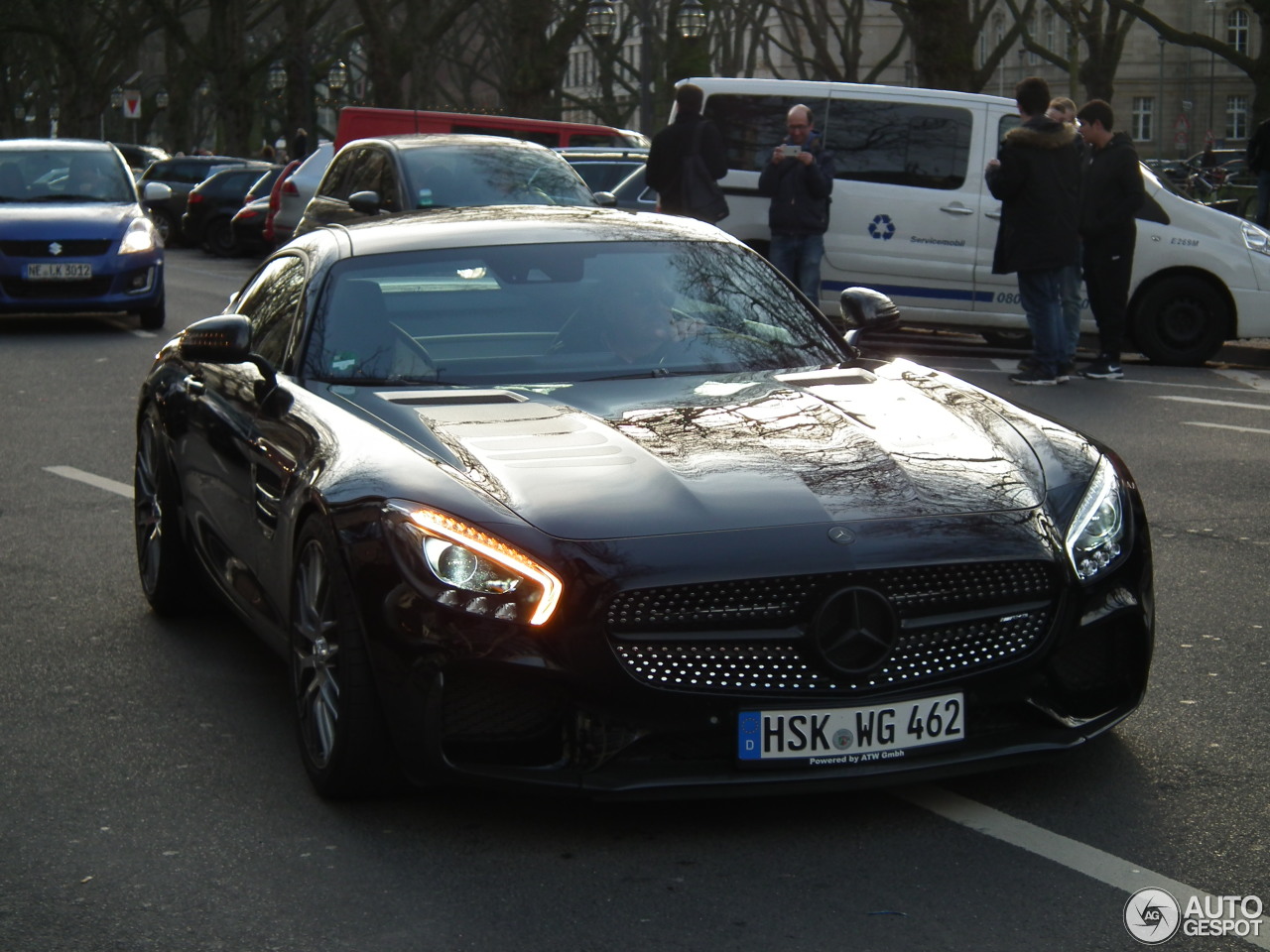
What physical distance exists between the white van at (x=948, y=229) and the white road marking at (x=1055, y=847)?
10.4 meters

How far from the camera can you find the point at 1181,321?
14.5m

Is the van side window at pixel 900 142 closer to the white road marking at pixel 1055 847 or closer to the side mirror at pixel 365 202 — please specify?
the side mirror at pixel 365 202

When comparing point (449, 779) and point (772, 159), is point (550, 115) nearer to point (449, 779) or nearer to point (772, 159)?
point (772, 159)

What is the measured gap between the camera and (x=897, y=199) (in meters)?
14.8

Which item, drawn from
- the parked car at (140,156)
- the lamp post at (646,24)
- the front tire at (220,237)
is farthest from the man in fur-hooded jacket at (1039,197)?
the parked car at (140,156)

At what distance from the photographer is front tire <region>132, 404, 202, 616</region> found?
20.8ft

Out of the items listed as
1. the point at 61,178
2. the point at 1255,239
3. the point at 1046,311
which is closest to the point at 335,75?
the point at 61,178

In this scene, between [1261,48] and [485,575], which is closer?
[485,575]

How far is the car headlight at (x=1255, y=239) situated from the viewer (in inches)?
564

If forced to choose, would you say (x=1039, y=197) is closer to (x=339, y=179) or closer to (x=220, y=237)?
(x=339, y=179)

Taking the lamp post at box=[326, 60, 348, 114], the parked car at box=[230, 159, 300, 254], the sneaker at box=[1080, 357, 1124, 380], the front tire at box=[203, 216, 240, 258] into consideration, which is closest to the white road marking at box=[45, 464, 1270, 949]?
the sneaker at box=[1080, 357, 1124, 380]

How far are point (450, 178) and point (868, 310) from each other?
30.4ft

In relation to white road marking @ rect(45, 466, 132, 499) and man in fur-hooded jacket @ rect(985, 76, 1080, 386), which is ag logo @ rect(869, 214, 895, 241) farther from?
white road marking @ rect(45, 466, 132, 499)
